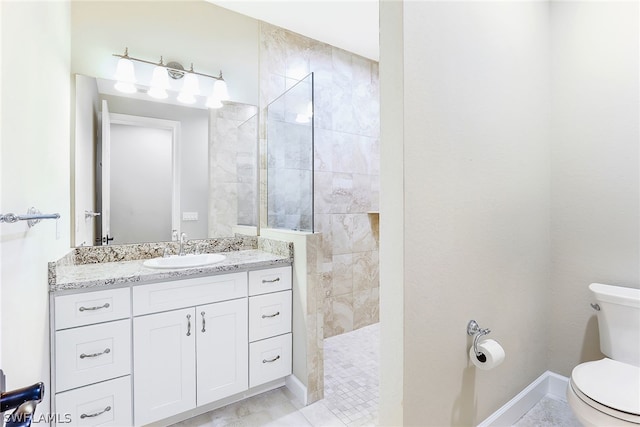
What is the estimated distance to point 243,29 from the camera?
242 centimetres

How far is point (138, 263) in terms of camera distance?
1.89 meters

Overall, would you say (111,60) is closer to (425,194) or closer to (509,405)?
(425,194)

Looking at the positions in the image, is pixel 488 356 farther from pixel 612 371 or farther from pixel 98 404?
pixel 98 404

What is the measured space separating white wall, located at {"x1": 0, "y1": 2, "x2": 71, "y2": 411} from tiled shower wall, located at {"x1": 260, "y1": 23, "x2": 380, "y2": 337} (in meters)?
1.35

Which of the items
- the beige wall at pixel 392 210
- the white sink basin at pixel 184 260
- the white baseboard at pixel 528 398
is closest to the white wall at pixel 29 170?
the white sink basin at pixel 184 260

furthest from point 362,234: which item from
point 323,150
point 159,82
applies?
point 159,82

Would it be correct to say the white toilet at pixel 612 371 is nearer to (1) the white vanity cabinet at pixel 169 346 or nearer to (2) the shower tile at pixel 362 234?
(1) the white vanity cabinet at pixel 169 346

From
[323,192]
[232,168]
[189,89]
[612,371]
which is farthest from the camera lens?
[323,192]

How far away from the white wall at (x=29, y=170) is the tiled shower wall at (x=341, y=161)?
1350mm

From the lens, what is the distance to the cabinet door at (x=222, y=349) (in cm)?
171

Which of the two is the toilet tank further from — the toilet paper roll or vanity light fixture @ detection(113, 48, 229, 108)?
vanity light fixture @ detection(113, 48, 229, 108)

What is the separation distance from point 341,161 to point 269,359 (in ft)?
5.95

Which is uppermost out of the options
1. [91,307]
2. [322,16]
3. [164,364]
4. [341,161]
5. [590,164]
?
[322,16]

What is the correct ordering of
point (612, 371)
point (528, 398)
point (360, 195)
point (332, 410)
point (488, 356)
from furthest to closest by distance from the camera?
point (360, 195) < point (332, 410) < point (528, 398) < point (612, 371) < point (488, 356)
